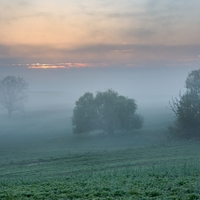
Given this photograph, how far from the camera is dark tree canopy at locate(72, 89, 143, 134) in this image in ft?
195

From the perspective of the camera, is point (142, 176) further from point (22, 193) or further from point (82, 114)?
point (82, 114)

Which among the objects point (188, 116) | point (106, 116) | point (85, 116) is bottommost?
point (188, 116)

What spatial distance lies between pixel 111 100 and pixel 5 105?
42731 mm

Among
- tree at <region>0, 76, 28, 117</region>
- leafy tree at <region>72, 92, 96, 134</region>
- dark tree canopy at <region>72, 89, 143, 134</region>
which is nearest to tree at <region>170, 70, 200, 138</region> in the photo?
dark tree canopy at <region>72, 89, 143, 134</region>

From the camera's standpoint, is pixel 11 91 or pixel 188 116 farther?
pixel 11 91

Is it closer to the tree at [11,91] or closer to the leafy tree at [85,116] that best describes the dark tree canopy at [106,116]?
the leafy tree at [85,116]

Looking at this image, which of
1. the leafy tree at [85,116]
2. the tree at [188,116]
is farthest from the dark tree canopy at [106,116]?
the tree at [188,116]

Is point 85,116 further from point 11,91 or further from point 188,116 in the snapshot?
point 11,91

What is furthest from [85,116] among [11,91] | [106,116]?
[11,91]

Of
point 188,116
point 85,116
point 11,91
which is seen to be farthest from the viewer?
point 11,91

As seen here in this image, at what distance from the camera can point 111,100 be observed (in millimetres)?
60906

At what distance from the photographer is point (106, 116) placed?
60.2 meters

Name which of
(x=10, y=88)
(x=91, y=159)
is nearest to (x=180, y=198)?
(x=91, y=159)

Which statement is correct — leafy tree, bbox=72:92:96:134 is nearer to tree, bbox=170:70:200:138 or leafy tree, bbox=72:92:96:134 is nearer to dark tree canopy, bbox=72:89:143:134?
dark tree canopy, bbox=72:89:143:134
